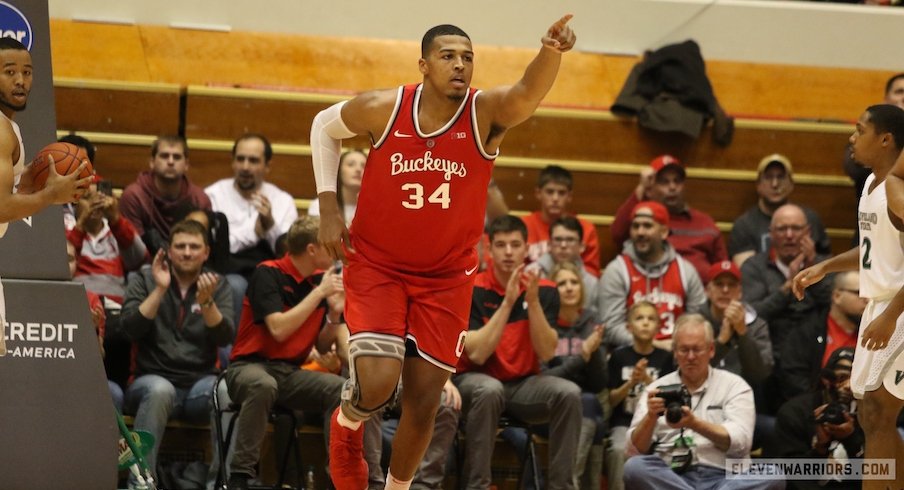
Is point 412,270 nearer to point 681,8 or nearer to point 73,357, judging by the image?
point 73,357

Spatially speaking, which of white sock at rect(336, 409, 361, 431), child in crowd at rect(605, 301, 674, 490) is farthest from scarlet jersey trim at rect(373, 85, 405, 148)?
child in crowd at rect(605, 301, 674, 490)

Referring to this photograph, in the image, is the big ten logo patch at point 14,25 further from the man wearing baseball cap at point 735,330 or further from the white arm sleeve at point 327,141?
the man wearing baseball cap at point 735,330

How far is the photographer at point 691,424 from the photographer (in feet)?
23.5

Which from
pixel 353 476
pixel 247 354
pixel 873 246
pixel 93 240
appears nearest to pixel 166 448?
pixel 247 354

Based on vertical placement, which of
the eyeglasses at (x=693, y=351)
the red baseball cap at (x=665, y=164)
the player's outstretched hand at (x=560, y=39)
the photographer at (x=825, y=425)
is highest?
the player's outstretched hand at (x=560, y=39)

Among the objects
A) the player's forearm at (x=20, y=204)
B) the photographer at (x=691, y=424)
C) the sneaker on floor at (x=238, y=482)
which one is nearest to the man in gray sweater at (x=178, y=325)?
the sneaker on floor at (x=238, y=482)

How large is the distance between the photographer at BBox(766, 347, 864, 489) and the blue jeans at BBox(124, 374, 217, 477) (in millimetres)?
3545

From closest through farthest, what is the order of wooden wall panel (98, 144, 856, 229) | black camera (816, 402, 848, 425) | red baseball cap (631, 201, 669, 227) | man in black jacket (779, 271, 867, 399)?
black camera (816, 402, 848, 425) < man in black jacket (779, 271, 867, 399) < red baseball cap (631, 201, 669, 227) < wooden wall panel (98, 144, 856, 229)

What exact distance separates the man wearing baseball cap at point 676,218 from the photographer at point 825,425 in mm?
1798

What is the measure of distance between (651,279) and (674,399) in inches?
72.2

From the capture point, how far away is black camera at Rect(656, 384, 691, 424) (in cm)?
705

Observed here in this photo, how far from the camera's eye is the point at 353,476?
591cm

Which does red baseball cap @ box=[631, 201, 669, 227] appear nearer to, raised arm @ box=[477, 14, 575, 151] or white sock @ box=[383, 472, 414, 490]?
raised arm @ box=[477, 14, 575, 151]

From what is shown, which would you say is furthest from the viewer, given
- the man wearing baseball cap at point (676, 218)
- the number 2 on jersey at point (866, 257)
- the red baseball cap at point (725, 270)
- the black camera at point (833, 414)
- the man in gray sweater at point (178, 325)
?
the man wearing baseball cap at point (676, 218)
